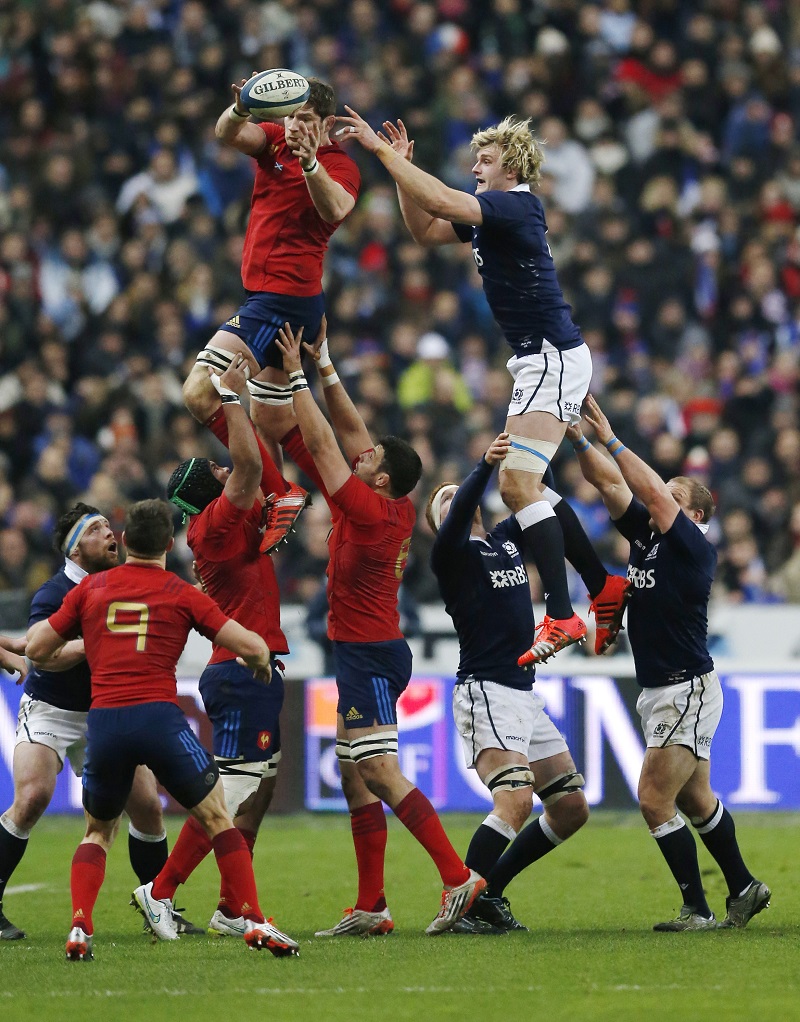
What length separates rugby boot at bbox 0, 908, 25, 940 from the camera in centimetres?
821

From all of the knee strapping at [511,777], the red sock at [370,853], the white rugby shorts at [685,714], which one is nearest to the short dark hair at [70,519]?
the red sock at [370,853]

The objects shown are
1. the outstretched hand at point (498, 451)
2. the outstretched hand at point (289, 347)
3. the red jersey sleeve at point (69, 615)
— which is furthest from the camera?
the outstretched hand at point (289, 347)

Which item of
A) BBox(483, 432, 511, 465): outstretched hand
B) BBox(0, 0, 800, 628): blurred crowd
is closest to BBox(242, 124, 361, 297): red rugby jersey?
BBox(483, 432, 511, 465): outstretched hand

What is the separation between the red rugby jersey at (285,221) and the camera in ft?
27.6

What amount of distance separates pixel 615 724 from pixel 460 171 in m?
7.39

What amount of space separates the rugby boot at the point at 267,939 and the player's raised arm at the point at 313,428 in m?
2.28

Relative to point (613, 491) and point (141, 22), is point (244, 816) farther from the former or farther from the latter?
point (141, 22)

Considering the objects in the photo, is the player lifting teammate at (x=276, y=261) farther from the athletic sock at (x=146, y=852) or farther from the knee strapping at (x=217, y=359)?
the athletic sock at (x=146, y=852)

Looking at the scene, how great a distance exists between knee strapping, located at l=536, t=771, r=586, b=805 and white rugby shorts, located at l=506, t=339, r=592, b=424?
180cm

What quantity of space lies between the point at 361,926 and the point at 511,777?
1.03 metres

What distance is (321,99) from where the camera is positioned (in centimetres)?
806

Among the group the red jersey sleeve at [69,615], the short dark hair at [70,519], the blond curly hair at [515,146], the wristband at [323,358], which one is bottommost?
the red jersey sleeve at [69,615]

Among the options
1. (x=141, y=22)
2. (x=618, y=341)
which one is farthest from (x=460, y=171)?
(x=141, y=22)

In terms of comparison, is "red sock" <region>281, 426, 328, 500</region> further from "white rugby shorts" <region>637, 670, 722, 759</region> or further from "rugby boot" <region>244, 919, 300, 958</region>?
"rugby boot" <region>244, 919, 300, 958</region>
